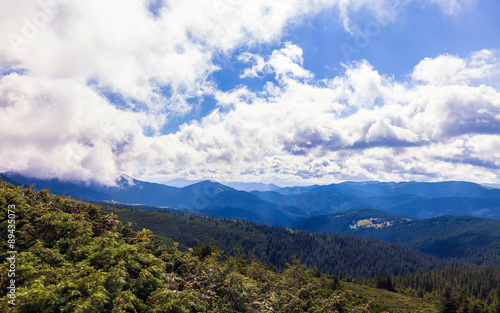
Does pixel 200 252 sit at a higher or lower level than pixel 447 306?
higher

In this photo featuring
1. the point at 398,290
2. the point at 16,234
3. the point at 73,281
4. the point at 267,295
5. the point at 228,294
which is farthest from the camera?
the point at 398,290

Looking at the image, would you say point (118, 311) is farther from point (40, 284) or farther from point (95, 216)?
point (95, 216)

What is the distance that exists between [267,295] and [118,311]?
54.6 ft

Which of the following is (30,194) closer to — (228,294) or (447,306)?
(228,294)

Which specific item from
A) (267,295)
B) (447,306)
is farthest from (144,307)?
(447,306)

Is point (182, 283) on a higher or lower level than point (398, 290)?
higher

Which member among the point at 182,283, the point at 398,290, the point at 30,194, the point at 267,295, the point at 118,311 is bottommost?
the point at 398,290

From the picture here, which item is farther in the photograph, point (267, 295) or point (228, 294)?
point (267, 295)

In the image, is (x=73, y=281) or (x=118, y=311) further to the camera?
(x=73, y=281)

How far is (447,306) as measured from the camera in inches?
3012

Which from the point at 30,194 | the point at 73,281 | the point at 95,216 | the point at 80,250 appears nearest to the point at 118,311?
the point at 73,281

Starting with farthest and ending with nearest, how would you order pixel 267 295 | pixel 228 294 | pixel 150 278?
pixel 267 295 → pixel 228 294 → pixel 150 278

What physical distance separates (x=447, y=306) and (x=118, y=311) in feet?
345

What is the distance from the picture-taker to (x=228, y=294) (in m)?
23.0
